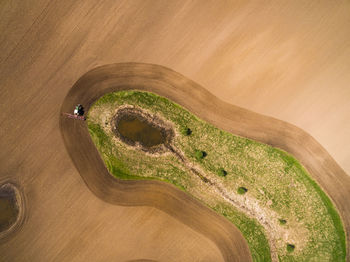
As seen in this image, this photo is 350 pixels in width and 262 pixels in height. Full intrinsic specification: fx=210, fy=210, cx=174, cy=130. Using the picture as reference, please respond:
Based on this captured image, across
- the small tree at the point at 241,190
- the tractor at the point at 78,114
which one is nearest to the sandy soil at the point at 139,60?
the tractor at the point at 78,114

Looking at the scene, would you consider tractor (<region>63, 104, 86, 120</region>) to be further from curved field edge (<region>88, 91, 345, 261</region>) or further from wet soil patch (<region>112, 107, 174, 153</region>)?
wet soil patch (<region>112, 107, 174, 153</region>)

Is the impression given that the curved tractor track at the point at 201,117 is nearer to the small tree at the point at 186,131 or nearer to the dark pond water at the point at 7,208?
the small tree at the point at 186,131

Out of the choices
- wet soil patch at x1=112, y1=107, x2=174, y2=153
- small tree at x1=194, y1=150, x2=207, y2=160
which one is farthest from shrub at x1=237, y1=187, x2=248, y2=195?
wet soil patch at x1=112, y1=107, x2=174, y2=153

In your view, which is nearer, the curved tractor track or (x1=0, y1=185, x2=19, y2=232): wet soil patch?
the curved tractor track

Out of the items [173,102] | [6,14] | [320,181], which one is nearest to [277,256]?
[320,181]

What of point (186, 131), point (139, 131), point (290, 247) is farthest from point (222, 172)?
point (290, 247)

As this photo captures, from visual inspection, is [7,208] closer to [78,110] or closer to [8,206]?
[8,206]

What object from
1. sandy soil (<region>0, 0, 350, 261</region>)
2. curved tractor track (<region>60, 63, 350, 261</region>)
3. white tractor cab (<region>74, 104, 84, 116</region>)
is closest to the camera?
sandy soil (<region>0, 0, 350, 261</region>)
